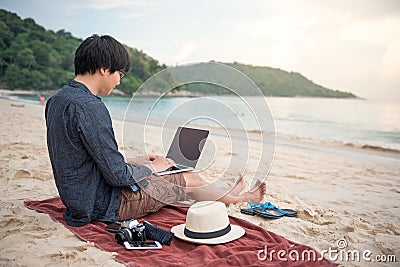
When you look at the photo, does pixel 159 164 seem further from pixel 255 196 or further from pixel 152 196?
pixel 255 196

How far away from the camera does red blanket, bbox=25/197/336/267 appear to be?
2.19 m

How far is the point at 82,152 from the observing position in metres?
2.43

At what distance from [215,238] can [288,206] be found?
1.20 meters

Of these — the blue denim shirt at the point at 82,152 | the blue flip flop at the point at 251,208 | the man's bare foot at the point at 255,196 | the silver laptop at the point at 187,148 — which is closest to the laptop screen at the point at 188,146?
the silver laptop at the point at 187,148

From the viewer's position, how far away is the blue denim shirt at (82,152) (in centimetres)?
235

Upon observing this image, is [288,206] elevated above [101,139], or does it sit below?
below

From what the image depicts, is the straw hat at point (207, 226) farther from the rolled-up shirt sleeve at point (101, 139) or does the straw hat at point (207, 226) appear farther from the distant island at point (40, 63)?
the distant island at point (40, 63)

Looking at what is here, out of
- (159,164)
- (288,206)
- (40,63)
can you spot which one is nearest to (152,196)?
(159,164)

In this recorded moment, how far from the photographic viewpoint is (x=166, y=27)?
31.6 meters

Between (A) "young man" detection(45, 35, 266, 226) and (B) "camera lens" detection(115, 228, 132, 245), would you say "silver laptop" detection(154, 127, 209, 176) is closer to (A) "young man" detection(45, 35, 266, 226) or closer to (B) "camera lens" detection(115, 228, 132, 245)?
(A) "young man" detection(45, 35, 266, 226)

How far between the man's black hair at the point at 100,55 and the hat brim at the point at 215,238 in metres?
1.05

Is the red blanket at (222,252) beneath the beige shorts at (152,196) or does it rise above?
beneath

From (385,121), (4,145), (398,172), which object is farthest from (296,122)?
(4,145)

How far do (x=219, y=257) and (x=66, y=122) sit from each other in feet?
3.67
